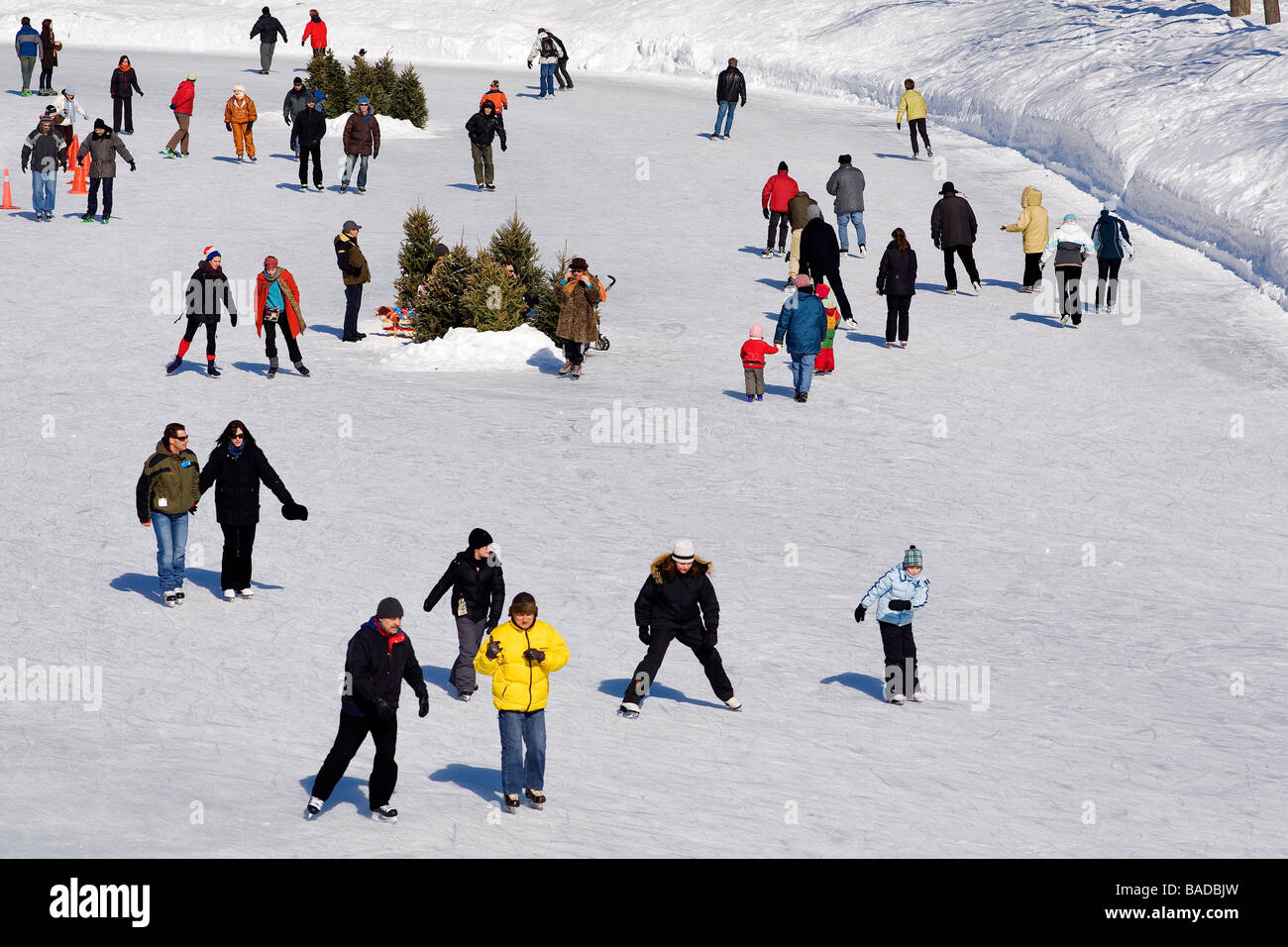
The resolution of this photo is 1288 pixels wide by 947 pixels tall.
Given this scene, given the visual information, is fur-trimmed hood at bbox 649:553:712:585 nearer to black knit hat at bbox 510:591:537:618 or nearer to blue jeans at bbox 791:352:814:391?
black knit hat at bbox 510:591:537:618

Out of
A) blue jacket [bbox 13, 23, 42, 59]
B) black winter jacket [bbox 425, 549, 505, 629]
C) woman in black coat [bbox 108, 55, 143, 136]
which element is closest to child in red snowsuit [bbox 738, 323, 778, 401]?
black winter jacket [bbox 425, 549, 505, 629]

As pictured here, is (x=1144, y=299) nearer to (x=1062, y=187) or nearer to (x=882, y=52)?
(x=1062, y=187)

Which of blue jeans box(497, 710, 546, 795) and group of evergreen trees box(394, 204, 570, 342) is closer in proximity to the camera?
blue jeans box(497, 710, 546, 795)

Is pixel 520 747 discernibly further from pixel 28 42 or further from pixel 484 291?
pixel 28 42

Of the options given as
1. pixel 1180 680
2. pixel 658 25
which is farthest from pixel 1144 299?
pixel 658 25

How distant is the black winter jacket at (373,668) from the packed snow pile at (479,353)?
11453mm

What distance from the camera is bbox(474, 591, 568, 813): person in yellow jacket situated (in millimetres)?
9062

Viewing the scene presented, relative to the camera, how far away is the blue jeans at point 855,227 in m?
24.5

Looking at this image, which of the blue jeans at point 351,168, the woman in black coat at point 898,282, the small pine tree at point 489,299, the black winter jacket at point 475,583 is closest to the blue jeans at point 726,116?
the blue jeans at point 351,168

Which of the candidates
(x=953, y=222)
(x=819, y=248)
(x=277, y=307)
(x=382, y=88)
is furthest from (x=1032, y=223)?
(x=382, y=88)

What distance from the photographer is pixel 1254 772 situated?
10203 mm

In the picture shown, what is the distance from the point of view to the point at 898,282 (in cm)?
2027

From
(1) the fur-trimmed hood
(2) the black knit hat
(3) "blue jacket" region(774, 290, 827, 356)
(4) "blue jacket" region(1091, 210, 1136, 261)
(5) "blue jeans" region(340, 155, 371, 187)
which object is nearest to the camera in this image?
(2) the black knit hat

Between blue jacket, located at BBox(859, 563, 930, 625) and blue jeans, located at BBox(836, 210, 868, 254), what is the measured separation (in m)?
13.8
